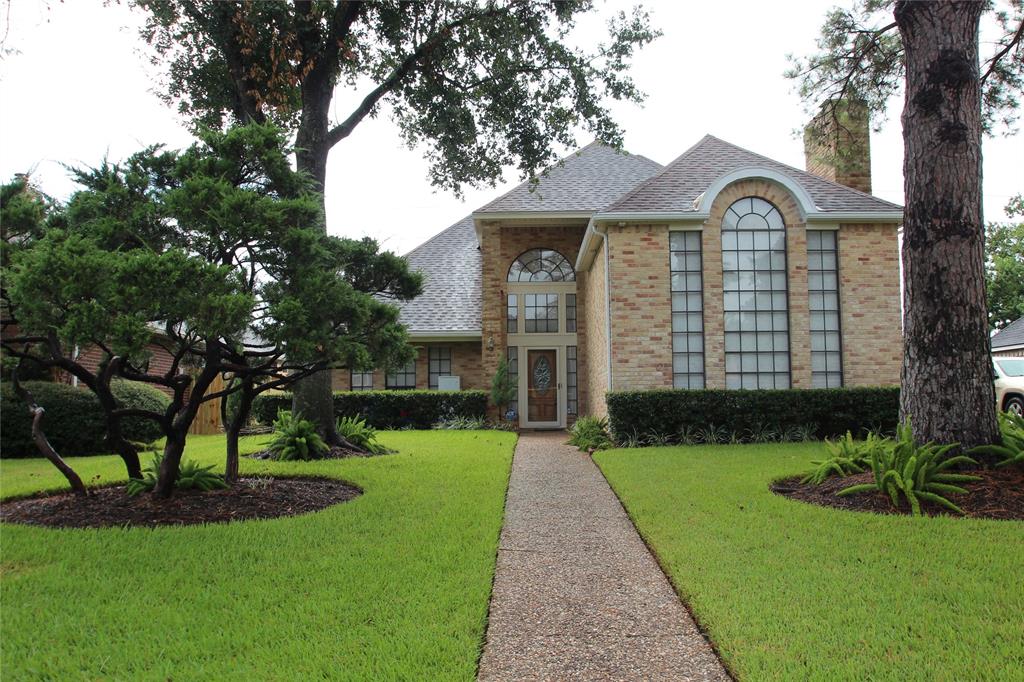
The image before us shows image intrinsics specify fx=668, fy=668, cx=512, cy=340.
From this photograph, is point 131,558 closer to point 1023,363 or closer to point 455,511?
point 455,511

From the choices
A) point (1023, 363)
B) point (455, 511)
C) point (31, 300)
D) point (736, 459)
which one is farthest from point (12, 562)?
point (1023, 363)

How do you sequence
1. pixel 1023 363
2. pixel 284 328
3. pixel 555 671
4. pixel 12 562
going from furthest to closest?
pixel 1023 363 < pixel 284 328 < pixel 12 562 < pixel 555 671

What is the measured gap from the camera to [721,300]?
13234 millimetres

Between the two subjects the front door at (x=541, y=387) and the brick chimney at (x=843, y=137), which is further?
the front door at (x=541, y=387)

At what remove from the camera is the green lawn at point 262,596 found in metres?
3.18

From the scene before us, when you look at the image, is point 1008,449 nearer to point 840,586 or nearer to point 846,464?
point 846,464

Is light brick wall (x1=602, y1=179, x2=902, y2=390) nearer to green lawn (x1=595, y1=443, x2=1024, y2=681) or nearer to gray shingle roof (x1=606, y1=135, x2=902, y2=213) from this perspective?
gray shingle roof (x1=606, y1=135, x2=902, y2=213)

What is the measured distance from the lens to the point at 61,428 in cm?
1238

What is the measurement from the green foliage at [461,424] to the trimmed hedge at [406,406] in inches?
5.0

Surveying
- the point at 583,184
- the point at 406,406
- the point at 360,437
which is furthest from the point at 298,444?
the point at 583,184

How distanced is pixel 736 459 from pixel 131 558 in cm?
779

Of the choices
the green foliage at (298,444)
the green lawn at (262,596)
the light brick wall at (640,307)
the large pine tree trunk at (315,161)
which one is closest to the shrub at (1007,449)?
the green lawn at (262,596)

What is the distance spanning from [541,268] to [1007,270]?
34.0 meters

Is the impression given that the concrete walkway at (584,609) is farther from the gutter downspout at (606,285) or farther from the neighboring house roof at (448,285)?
the neighboring house roof at (448,285)
